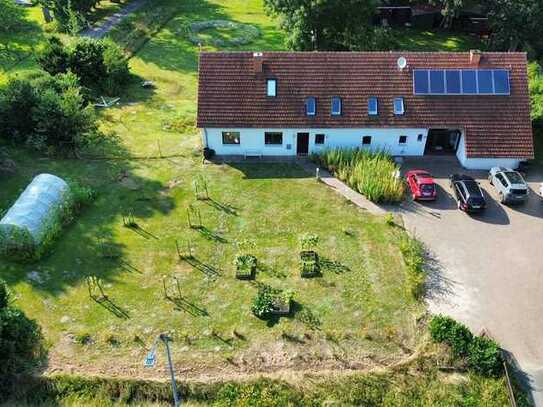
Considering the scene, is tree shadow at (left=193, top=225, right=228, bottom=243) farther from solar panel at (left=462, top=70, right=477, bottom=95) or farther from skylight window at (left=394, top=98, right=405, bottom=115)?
solar panel at (left=462, top=70, right=477, bottom=95)

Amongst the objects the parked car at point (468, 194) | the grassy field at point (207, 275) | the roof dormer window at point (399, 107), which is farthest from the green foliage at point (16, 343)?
the roof dormer window at point (399, 107)

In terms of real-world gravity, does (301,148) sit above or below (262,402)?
above

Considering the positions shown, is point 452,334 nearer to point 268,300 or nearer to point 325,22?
point 268,300

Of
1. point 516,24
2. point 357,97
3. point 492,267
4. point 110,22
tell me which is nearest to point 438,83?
point 357,97

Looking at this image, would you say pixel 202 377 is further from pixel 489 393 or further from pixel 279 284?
pixel 489 393

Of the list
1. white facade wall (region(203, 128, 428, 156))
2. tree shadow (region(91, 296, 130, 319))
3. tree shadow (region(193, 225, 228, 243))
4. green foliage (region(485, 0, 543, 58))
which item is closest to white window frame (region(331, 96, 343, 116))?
white facade wall (region(203, 128, 428, 156))

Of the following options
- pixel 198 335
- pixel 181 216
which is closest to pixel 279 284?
pixel 198 335
